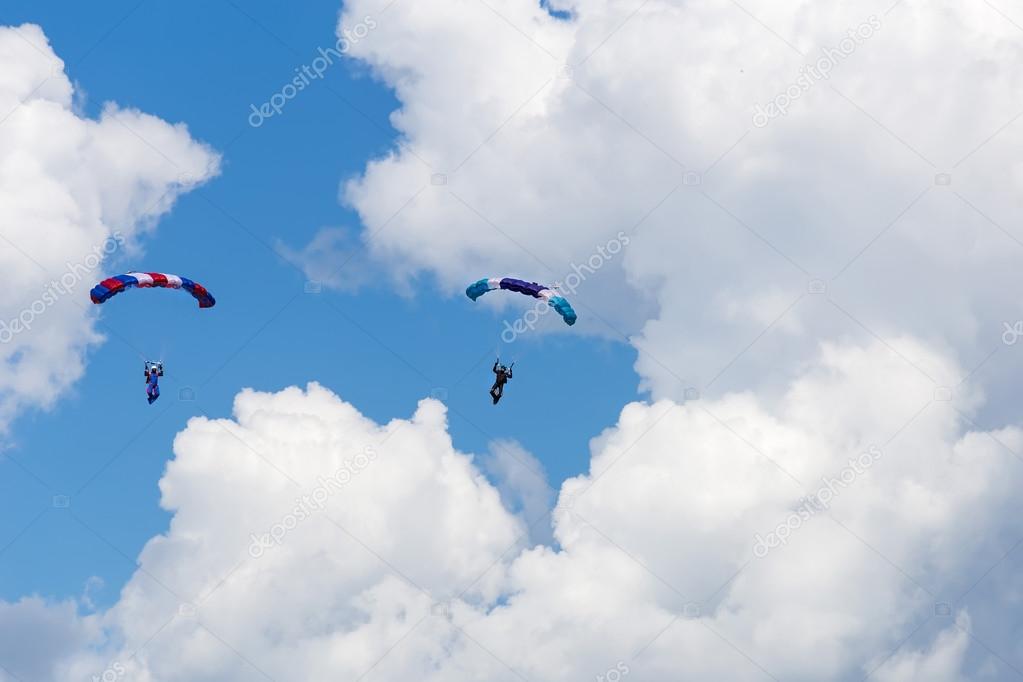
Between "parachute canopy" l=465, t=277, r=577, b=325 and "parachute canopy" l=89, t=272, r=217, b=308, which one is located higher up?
"parachute canopy" l=465, t=277, r=577, b=325

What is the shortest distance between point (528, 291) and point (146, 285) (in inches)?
1252

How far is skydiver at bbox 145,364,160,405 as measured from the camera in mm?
162000

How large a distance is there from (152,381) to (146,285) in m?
8.25

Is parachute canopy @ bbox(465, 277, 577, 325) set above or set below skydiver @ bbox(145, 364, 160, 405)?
above

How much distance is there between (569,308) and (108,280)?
124 ft

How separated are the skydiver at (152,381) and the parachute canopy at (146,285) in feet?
22.0

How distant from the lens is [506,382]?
156 metres

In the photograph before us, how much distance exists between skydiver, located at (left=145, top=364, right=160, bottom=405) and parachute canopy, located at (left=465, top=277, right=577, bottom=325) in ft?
89.1

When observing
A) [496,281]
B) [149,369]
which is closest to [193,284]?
[149,369]

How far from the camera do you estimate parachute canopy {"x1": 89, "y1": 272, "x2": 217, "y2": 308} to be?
157m

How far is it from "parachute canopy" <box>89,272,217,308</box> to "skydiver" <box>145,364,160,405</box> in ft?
22.0

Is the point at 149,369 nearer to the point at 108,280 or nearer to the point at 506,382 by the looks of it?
the point at 108,280

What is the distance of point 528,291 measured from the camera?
157 meters

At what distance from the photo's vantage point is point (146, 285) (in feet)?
527
